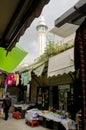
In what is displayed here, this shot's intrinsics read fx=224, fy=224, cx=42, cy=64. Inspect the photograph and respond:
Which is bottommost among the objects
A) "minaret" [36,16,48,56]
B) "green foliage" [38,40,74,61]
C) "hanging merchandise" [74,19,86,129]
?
"hanging merchandise" [74,19,86,129]

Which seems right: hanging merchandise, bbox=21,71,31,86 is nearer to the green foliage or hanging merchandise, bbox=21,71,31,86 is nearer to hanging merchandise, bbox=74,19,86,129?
the green foliage

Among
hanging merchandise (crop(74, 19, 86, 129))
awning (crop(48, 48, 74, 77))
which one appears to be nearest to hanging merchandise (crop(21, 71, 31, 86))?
awning (crop(48, 48, 74, 77))

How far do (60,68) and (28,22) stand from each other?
16.9 ft

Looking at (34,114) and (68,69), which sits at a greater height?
(68,69)

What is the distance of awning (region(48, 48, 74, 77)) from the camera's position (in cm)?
780

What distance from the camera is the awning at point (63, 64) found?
7.80m

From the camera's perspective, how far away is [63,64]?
26.7 feet

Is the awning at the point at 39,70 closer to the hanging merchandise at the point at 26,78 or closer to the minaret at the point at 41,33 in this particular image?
the hanging merchandise at the point at 26,78

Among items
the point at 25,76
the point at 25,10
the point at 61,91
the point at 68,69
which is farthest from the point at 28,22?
the point at 25,76

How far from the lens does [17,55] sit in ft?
19.3

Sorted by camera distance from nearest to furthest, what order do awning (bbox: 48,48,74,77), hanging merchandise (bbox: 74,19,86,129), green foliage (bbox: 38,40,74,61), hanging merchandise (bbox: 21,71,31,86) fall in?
hanging merchandise (bbox: 74,19,86,129), awning (bbox: 48,48,74,77), green foliage (bbox: 38,40,74,61), hanging merchandise (bbox: 21,71,31,86)

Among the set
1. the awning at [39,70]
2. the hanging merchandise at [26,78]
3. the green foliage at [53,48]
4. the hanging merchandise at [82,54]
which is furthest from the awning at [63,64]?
the hanging merchandise at [26,78]

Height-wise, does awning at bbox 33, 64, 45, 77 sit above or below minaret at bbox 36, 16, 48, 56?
below

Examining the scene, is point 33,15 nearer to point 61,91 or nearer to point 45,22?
point 61,91
